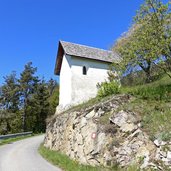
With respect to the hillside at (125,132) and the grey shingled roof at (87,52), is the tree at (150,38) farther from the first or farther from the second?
the grey shingled roof at (87,52)

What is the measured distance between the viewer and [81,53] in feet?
106

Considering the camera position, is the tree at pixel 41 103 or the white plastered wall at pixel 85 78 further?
the tree at pixel 41 103

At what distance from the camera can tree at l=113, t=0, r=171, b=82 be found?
1619 centimetres

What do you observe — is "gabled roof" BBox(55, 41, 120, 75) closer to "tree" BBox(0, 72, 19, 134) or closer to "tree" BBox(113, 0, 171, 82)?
"tree" BBox(113, 0, 171, 82)

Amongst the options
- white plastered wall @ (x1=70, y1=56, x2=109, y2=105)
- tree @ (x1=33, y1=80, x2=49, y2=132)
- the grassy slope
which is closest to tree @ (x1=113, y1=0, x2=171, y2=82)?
the grassy slope

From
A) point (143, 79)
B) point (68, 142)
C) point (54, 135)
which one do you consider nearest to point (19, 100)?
point (143, 79)

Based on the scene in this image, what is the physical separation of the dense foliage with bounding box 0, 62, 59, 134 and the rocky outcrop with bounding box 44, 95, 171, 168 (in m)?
36.2

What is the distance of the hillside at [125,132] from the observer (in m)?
11.4

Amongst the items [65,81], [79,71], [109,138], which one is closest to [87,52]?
[79,71]

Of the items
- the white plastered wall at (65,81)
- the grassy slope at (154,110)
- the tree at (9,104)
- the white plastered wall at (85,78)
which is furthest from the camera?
the tree at (9,104)

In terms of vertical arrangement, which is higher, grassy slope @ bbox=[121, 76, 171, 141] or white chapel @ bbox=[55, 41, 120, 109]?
white chapel @ bbox=[55, 41, 120, 109]

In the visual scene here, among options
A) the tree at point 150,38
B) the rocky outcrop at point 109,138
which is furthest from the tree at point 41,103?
the tree at point 150,38

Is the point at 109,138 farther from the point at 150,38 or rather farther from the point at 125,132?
the point at 150,38

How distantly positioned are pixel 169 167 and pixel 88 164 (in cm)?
423
